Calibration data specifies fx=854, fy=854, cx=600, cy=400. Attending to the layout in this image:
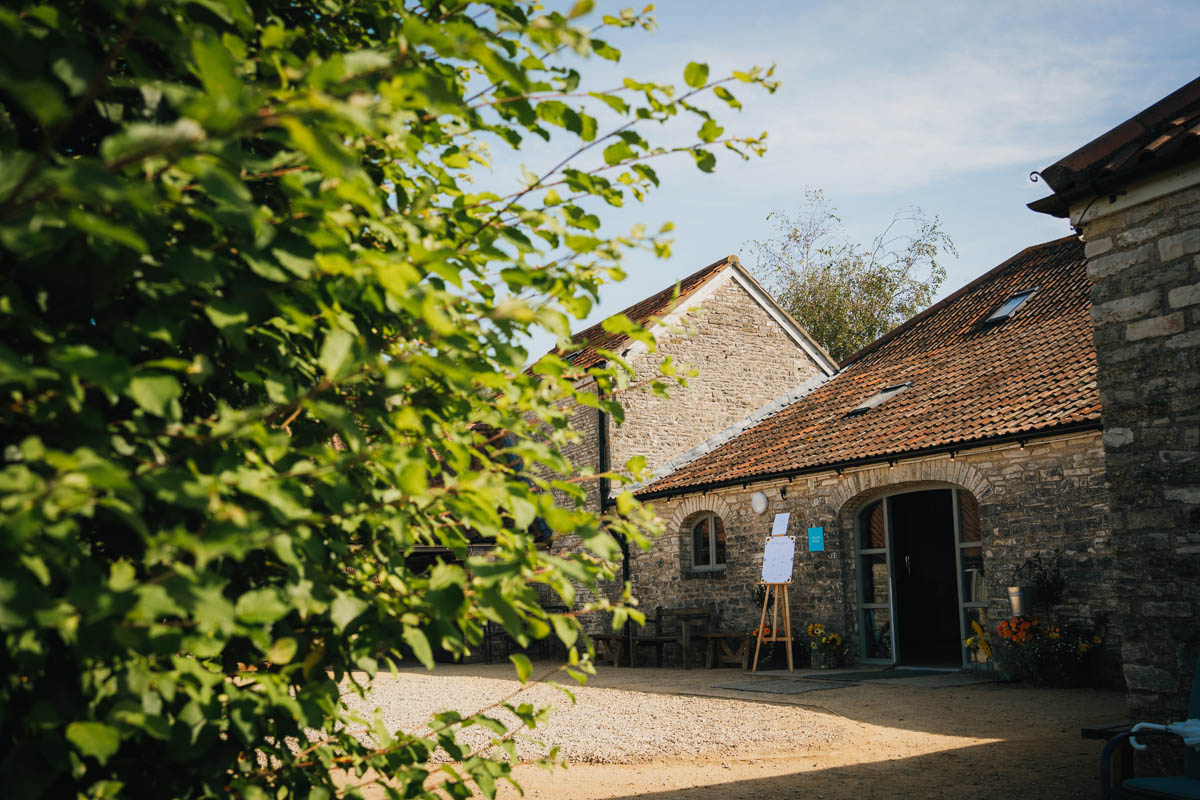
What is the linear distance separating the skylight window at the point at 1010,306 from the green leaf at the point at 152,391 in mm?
15408

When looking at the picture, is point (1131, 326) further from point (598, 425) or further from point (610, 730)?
point (598, 425)

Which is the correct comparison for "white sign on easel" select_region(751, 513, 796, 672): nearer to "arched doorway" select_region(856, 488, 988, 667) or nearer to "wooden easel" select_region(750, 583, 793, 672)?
"wooden easel" select_region(750, 583, 793, 672)

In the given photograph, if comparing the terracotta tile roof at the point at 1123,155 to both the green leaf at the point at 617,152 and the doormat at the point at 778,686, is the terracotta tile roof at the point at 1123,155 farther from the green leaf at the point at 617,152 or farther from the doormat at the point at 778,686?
the doormat at the point at 778,686

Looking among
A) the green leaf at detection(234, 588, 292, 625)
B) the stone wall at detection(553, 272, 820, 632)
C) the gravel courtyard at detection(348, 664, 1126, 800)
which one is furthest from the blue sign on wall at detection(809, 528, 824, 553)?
the green leaf at detection(234, 588, 292, 625)

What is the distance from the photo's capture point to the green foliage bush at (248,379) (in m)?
1.21

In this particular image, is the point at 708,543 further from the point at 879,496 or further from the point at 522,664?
the point at 522,664

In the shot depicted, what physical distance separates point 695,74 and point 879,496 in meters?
12.0

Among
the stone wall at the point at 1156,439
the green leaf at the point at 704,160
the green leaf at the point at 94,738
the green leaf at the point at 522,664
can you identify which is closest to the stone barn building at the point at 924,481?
the stone wall at the point at 1156,439

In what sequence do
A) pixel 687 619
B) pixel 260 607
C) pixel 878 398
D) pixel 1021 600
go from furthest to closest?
1. pixel 687 619
2. pixel 878 398
3. pixel 1021 600
4. pixel 260 607

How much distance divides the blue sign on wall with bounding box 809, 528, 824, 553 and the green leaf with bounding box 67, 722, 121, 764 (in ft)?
41.9

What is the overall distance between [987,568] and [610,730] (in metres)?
5.88

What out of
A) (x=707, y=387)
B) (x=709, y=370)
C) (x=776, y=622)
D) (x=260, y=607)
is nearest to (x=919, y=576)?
(x=776, y=622)

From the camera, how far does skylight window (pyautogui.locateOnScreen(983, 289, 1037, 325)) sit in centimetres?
1470

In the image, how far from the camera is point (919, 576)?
15227 mm
